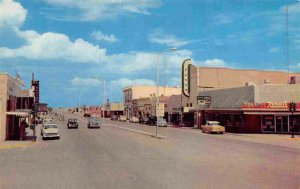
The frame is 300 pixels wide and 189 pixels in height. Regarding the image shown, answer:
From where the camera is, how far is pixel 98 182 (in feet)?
48.8

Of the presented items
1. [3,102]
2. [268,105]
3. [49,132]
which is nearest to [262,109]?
[268,105]

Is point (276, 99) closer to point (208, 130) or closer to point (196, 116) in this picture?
point (208, 130)

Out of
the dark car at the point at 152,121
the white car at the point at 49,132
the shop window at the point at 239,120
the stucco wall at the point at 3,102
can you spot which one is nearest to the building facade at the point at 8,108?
the stucco wall at the point at 3,102

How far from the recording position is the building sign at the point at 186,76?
2815 inches

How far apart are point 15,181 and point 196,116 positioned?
54802 millimetres

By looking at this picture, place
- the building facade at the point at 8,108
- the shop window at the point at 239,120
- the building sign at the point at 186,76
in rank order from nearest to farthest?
the building facade at the point at 8,108 → the shop window at the point at 239,120 → the building sign at the point at 186,76

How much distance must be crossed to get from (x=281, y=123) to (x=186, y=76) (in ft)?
85.0

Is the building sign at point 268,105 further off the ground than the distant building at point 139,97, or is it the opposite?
the distant building at point 139,97

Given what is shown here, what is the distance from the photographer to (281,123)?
49.0 metres

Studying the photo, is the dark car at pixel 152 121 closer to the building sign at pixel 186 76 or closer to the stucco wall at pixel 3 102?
the building sign at pixel 186 76

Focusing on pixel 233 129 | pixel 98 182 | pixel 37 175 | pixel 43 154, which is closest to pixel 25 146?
pixel 43 154

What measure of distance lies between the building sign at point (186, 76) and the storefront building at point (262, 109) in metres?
16.4

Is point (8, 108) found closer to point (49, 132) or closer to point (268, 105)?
point (49, 132)

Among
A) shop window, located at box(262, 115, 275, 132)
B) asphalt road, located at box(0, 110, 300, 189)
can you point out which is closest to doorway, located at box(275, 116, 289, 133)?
shop window, located at box(262, 115, 275, 132)
